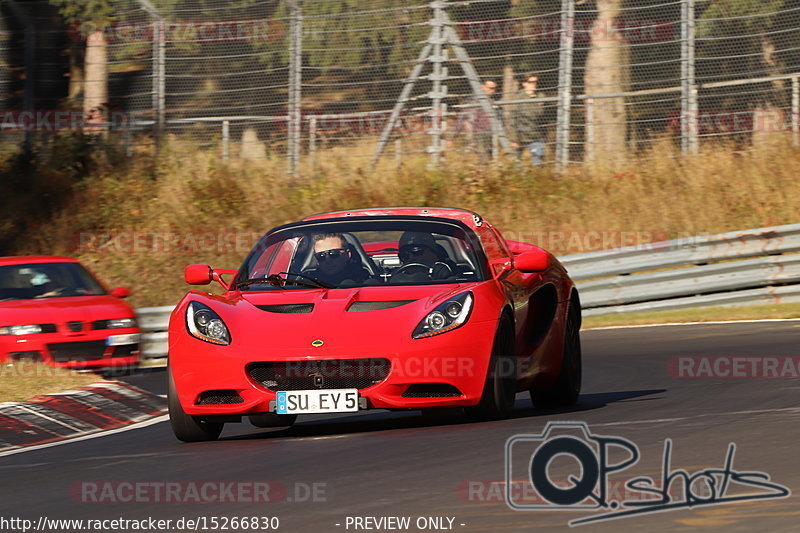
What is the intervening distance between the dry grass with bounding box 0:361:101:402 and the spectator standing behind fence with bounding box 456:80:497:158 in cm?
1183

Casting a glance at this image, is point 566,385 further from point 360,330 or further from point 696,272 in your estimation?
point 696,272

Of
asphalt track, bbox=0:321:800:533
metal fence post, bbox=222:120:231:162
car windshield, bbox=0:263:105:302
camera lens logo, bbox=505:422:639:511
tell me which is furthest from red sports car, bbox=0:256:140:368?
metal fence post, bbox=222:120:231:162

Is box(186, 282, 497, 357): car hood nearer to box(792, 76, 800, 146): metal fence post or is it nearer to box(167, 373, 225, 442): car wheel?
box(167, 373, 225, 442): car wheel

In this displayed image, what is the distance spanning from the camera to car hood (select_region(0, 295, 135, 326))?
1462cm

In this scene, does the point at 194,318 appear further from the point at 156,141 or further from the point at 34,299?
the point at 156,141

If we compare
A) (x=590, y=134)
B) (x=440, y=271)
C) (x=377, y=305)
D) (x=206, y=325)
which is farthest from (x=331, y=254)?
(x=590, y=134)

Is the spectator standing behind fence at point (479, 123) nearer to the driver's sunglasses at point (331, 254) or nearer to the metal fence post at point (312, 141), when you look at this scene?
the metal fence post at point (312, 141)

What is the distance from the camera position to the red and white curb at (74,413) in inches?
394

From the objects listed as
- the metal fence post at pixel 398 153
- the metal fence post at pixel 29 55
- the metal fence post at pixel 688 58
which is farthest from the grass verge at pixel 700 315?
the metal fence post at pixel 29 55

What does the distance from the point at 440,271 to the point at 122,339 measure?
21.7 feet

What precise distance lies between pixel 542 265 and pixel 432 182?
15.7 m

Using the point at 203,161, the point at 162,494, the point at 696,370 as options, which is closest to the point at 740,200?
the point at 203,161

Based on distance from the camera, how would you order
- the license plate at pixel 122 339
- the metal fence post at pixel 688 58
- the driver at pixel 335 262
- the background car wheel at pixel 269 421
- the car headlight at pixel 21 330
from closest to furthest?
the driver at pixel 335 262 → the background car wheel at pixel 269 421 → the car headlight at pixel 21 330 → the license plate at pixel 122 339 → the metal fence post at pixel 688 58

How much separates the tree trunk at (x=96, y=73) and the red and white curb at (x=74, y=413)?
13680 mm
